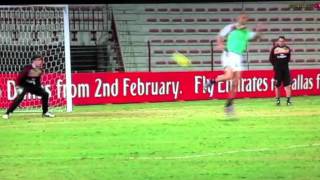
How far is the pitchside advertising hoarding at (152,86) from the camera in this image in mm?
21812

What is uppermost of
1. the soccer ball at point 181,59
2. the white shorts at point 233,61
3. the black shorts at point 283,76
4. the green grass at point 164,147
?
the white shorts at point 233,61

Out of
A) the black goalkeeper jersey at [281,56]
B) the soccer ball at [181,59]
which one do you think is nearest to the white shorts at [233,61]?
the black goalkeeper jersey at [281,56]

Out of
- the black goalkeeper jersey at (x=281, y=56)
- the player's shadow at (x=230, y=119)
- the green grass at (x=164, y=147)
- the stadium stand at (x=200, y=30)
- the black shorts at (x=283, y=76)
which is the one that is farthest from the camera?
the stadium stand at (x=200, y=30)

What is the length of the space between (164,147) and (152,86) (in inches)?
529

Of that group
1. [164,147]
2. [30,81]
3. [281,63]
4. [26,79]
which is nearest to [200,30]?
[281,63]

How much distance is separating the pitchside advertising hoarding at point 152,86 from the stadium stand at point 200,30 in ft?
18.2

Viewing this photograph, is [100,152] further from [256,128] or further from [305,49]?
[305,49]

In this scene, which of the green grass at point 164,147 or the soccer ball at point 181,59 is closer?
the green grass at point 164,147

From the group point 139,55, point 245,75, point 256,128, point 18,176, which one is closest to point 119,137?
point 256,128

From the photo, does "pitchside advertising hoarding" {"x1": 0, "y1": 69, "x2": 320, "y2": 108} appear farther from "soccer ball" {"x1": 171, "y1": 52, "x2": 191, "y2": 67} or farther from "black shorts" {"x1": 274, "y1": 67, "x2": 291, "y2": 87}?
"black shorts" {"x1": 274, "y1": 67, "x2": 291, "y2": 87}

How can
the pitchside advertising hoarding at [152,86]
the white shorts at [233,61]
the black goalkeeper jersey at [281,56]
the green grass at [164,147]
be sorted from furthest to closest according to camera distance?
the pitchside advertising hoarding at [152,86], the black goalkeeper jersey at [281,56], the white shorts at [233,61], the green grass at [164,147]

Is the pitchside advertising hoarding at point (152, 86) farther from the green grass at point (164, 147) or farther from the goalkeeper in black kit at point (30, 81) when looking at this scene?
the green grass at point (164, 147)

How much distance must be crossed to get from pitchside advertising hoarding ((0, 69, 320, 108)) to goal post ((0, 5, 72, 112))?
3cm

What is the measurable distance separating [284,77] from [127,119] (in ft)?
22.7
